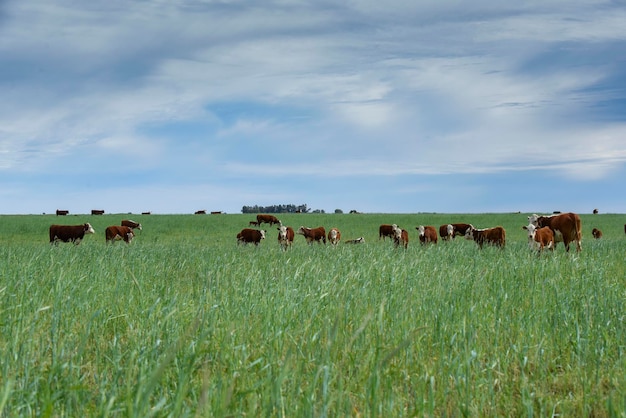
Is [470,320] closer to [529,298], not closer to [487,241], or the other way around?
[529,298]

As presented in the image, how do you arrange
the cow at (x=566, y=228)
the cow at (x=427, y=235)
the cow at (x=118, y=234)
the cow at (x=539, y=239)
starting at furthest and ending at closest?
the cow at (x=118, y=234) → the cow at (x=427, y=235) → the cow at (x=566, y=228) → the cow at (x=539, y=239)

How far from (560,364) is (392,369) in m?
1.58

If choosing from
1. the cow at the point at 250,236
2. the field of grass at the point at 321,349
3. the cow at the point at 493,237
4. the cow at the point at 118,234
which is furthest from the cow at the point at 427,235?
the cow at the point at 118,234

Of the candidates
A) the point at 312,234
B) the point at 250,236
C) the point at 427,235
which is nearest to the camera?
the point at 427,235

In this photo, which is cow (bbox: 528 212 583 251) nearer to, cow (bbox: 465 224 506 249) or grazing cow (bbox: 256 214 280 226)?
cow (bbox: 465 224 506 249)

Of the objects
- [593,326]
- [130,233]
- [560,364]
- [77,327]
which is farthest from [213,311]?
[130,233]

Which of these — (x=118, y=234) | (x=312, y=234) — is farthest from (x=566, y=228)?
(x=118, y=234)

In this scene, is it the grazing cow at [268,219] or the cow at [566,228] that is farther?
the grazing cow at [268,219]

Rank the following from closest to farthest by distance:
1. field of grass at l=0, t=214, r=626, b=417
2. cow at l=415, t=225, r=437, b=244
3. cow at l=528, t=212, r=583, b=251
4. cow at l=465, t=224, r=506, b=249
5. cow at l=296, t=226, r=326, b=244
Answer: field of grass at l=0, t=214, r=626, b=417
cow at l=528, t=212, r=583, b=251
cow at l=465, t=224, r=506, b=249
cow at l=415, t=225, r=437, b=244
cow at l=296, t=226, r=326, b=244

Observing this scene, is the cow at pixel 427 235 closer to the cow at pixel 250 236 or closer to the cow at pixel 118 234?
the cow at pixel 250 236

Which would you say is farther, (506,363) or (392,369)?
(506,363)

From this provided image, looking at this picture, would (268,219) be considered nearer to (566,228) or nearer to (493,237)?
(493,237)

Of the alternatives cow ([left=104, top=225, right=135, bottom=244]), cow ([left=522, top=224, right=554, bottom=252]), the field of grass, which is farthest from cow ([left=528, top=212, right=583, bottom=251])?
cow ([left=104, top=225, right=135, bottom=244])

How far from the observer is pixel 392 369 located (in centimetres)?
389
